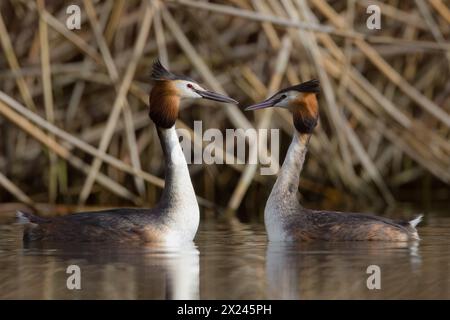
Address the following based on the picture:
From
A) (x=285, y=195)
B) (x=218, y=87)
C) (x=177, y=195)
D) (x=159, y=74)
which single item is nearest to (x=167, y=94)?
(x=159, y=74)

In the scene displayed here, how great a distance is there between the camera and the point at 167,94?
8.38 m

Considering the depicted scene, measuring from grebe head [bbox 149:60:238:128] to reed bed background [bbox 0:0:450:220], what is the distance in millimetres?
1407

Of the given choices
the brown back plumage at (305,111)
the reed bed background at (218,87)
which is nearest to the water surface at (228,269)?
the brown back plumage at (305,111)

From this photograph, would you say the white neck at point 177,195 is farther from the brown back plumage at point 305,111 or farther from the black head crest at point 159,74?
the brown back plumage at point 305,111

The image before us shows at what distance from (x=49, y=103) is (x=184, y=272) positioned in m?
3.68

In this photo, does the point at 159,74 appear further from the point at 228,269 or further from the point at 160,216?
the point at 228,269

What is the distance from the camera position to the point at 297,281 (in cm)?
629

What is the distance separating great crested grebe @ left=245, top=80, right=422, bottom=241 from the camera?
8.12m

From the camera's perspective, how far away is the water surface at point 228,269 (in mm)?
5984

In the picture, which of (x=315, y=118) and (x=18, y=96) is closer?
(x=315, y=118)

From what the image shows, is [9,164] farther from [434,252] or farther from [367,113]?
[434,252]

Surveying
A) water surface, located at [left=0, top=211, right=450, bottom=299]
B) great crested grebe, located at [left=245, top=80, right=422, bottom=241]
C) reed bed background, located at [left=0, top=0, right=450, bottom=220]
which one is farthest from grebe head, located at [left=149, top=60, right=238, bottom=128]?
reed bed background, located at [left=0, top=0, right=450, bottom=220]
